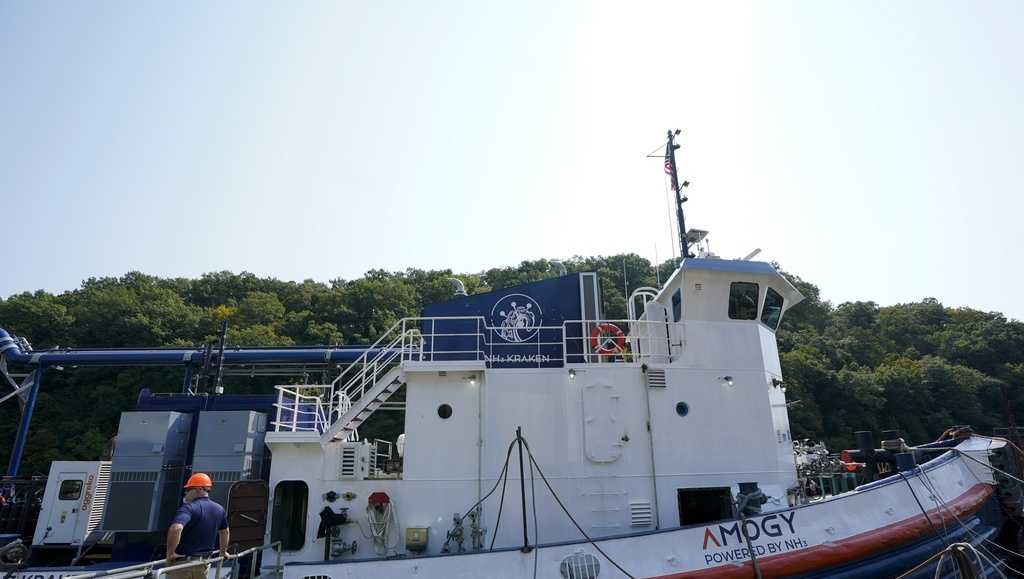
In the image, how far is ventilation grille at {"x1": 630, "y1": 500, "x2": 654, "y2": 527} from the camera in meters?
8.15

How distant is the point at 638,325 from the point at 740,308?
1761 millimetres

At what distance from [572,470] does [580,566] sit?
5.44 ft

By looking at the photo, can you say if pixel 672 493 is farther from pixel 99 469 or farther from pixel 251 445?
pixel 99 469

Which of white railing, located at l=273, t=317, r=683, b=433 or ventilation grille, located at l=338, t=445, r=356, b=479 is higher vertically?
white railing, located at l=273, t=317, r=683, b=433

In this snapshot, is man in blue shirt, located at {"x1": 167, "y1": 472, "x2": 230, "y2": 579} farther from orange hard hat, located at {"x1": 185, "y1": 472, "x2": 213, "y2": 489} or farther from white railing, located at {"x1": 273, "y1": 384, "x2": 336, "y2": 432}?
white railing, located at {"x1": 273, "y1": 384, "x2": 336, "y2": 432}

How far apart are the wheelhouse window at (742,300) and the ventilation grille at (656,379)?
5.86 feet

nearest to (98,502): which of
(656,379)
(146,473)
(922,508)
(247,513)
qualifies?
(146,473)

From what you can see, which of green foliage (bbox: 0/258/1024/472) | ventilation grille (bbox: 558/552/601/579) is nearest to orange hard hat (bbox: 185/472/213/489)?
ventilation grille (bbox: 558/552/601/579)

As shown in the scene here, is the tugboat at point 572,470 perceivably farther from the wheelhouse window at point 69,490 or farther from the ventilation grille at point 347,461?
the wheelhouse window at point 69,490

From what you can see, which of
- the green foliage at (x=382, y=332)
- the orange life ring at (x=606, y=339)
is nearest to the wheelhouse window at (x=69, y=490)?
the orange life ring at (x=606, y=339)

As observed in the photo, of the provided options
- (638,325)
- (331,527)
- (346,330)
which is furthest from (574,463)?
(346,330)

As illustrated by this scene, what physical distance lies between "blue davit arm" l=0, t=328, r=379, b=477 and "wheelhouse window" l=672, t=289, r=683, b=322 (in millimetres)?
11533

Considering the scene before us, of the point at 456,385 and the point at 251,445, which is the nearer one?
the point at 456,385

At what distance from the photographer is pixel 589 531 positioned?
26.6 feet
